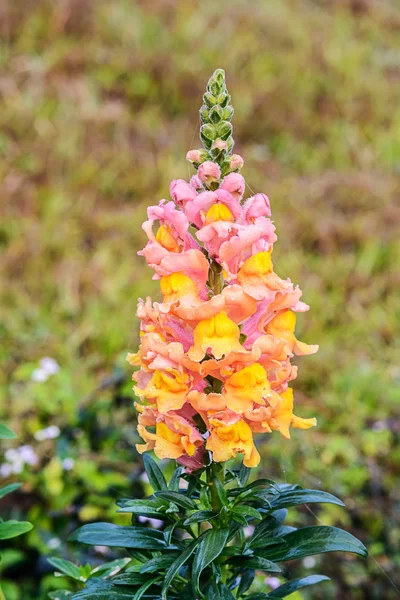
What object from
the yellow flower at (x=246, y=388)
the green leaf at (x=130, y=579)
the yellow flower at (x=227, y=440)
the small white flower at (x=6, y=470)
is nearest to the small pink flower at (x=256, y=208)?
the yellow flower at (x=246, y=388)

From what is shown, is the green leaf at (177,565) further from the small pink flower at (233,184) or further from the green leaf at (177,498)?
the small pink flower at (233,184)

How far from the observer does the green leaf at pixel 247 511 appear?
1.20 m

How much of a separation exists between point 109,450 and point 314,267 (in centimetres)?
286

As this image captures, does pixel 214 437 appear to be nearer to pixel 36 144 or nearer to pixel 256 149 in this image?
pixel 36 144

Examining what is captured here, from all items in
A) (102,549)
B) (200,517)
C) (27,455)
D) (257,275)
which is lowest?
(102,549)

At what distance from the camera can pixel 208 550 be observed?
3.82 feet

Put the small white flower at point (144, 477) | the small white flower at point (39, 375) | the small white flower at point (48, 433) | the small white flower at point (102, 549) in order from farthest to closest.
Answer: the small white flower at point (39, 375) < the small white flower at point (48, 433) < the small white flower at point (144, 477) < the small white flower at point (102, 549)

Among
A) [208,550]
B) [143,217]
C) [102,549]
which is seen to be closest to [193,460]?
[208,550]

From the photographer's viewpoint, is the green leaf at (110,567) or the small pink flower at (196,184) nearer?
the small pink flower at (196,184)

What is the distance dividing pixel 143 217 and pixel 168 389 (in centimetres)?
→ 420

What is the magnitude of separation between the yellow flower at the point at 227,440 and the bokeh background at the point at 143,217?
735 mm

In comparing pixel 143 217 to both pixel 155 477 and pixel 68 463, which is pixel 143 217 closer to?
pixel 68 463

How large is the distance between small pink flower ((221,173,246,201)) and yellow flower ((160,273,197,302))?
0.18m

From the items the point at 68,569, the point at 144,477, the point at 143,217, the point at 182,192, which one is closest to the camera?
the point at 182,192
